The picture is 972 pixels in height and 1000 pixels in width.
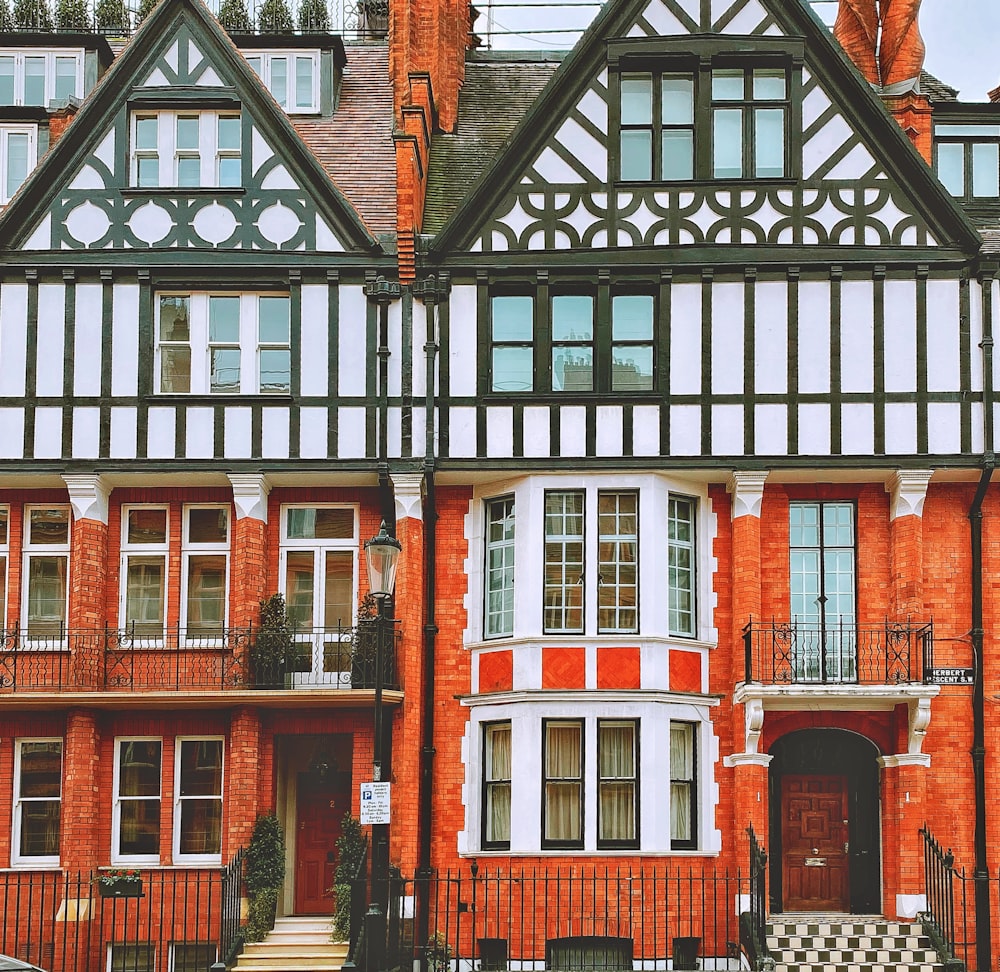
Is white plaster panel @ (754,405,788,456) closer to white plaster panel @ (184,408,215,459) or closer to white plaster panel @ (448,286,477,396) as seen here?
white plaster panel @ (448,286,477,396)

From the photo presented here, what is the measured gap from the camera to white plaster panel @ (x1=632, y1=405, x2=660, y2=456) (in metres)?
26.5

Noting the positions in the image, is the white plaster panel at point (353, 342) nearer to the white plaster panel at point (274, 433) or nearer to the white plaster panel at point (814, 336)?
the white plaster panel at point (274, 433)

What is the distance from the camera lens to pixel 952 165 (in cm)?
2917

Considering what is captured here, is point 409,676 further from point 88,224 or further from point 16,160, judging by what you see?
point 16,160

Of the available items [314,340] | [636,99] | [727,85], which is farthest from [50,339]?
[727,85]

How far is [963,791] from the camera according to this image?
85.3 ft

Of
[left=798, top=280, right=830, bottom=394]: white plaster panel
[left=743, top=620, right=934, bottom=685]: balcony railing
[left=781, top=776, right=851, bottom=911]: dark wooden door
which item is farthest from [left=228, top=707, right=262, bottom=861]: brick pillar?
[left=798, top=280, right=830, bottom=394]: white plaster panel

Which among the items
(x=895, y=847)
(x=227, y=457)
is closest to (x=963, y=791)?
(x=895, y=847)

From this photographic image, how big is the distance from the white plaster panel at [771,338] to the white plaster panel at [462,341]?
4.43 metres

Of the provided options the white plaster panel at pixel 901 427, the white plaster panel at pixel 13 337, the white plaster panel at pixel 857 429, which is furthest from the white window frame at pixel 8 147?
the white plaster panel at pixel 901 427

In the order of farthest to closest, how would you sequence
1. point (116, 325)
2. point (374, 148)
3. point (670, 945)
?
point (374, 148)
point (116, 325)
point (670, 945)

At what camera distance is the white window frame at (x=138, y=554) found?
27.1m

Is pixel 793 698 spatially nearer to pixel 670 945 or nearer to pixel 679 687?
pixel 679 687

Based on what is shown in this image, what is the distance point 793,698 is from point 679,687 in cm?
178
